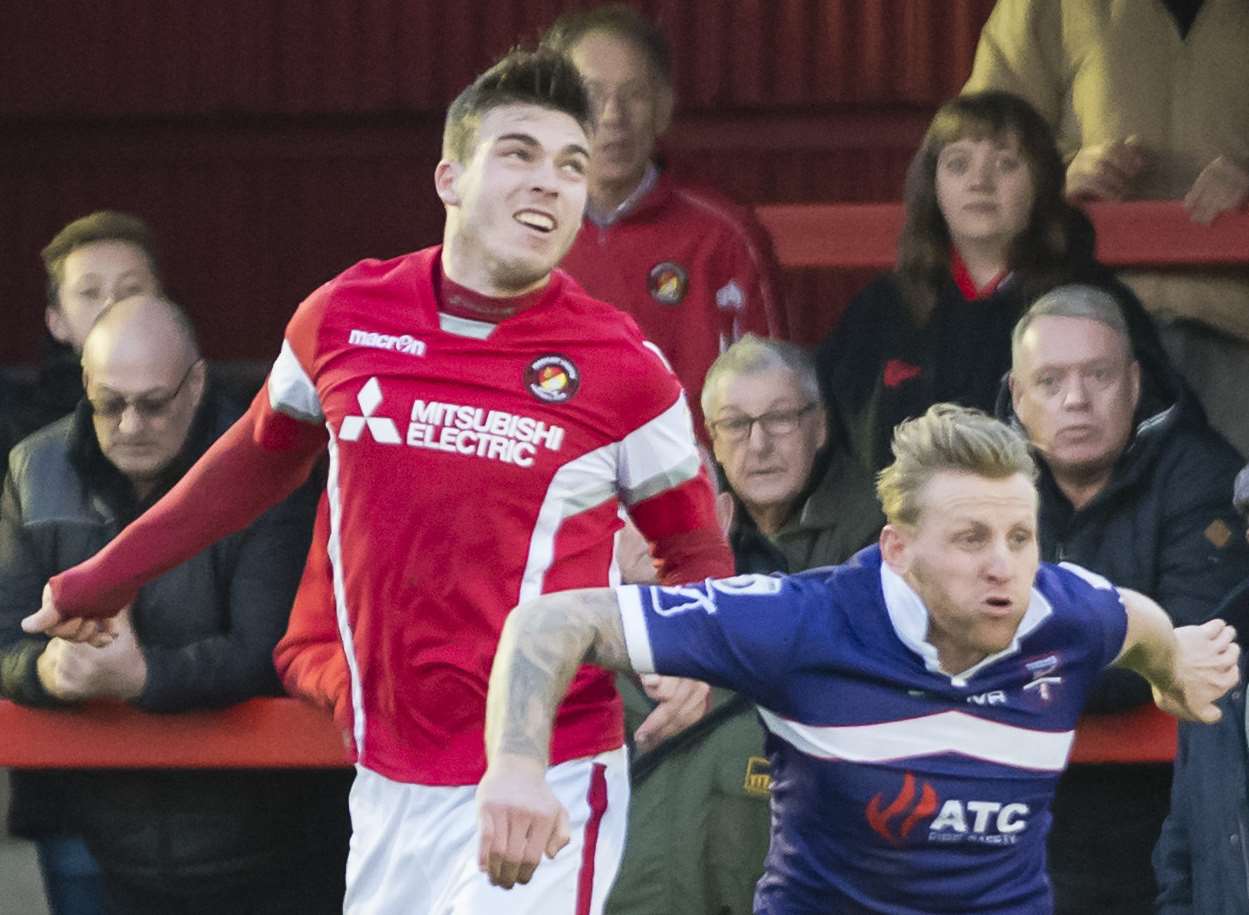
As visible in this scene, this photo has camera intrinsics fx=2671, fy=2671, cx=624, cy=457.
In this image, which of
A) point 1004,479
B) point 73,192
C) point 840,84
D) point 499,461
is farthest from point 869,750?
point 73,192

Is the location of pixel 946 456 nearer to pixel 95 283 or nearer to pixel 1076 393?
pixel 1076 393

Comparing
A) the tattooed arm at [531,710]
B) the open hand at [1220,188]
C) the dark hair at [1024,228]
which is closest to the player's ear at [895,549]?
the tattooed arm at [531,710]

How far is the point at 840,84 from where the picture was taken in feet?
28.7

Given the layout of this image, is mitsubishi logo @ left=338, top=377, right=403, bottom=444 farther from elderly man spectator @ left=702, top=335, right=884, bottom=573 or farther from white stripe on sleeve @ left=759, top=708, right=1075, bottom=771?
elderly man spectator @ left=702, top=335, right=884, bottom=573

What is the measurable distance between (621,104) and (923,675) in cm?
211

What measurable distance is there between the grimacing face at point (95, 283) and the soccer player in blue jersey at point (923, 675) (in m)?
2.28

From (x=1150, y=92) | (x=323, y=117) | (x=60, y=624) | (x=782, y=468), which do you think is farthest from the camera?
(x=323, y=117)

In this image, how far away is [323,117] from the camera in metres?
9.01

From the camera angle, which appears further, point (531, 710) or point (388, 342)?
point (388, 342)

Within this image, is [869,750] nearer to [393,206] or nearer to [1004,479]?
[1004,479]

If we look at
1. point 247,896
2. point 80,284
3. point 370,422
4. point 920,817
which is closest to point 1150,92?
point 80,284

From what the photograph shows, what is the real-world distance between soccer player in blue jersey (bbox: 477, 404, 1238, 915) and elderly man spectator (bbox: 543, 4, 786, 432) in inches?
67.4

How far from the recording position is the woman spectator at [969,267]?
19.4ft

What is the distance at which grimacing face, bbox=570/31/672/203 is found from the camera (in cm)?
612
